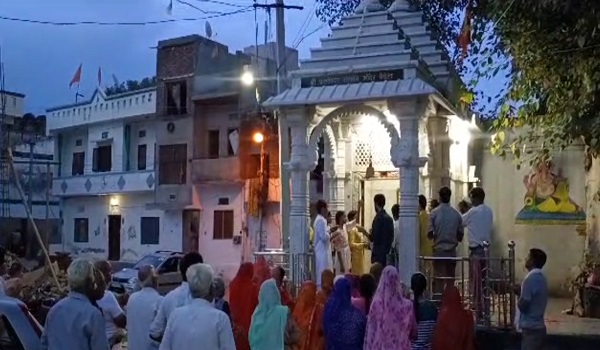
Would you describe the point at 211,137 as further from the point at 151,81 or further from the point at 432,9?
the point at 151,81

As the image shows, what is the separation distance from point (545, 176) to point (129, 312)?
34.9 feet

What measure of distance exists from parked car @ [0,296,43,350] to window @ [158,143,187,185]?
27317mm

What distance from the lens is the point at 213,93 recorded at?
32438 millimetres

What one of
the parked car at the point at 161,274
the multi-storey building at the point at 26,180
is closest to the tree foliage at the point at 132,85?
the multi-storey building at the point at 26,180

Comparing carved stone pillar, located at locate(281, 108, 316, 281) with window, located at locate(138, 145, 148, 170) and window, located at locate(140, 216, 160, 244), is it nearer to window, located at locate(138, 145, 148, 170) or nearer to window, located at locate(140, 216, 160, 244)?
window, located at locate(140, 216, 160, 244)

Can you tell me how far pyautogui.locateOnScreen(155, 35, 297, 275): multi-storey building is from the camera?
30484mm

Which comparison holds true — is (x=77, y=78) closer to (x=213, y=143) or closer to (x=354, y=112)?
(x=213, y=143)

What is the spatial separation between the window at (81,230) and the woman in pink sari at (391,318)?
32.7 meters

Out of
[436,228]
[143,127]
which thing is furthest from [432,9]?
[143,127]

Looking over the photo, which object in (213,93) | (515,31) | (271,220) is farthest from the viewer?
(213,93)

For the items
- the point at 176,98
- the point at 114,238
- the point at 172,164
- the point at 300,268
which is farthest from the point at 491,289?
the point at 114,238

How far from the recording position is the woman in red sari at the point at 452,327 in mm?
8023

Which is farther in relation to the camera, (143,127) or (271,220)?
(143,127)

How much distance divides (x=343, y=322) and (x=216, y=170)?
24.3m
